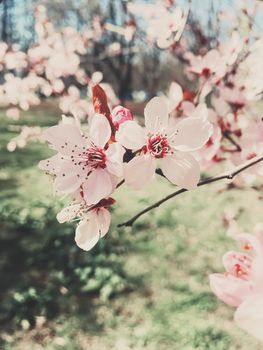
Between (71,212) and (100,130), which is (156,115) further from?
(71,212)

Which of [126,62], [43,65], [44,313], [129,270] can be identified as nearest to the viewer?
[44,313]

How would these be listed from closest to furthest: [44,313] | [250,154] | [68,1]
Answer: [250,154]
[44,313]
[68,1]

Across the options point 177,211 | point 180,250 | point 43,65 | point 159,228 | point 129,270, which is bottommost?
point 129,270

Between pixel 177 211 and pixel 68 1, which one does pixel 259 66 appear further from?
pixel 68 1

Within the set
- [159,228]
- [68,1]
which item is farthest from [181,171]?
[68,1]

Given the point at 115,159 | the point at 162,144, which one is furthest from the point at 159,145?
the point at 115,159

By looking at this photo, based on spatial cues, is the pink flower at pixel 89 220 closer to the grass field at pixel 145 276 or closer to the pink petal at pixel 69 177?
the pink petal at pixel 69 177

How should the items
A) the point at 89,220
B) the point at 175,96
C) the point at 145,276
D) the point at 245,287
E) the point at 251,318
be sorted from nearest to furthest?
the point at 251,318, the point at 245,287, the point at 89,220, the point at 175,96, the point at 145,276
